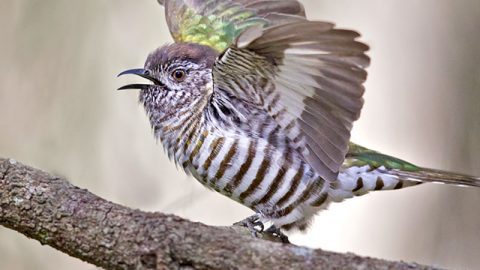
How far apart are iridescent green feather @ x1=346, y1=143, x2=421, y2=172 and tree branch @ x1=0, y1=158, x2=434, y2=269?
1795 millimetres

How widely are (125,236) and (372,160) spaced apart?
209 centimetres

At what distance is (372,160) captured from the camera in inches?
177

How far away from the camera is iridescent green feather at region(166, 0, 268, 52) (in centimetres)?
479

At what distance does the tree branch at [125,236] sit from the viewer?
2549 millimetres

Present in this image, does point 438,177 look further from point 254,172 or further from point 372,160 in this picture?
point 254,172

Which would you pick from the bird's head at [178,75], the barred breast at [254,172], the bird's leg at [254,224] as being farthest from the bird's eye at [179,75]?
the bird's leg at [254,224]

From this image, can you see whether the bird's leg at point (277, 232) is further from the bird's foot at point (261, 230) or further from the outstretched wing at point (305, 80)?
the outstretched wing at point (305, 80)

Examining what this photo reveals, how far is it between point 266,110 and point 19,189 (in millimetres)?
1386

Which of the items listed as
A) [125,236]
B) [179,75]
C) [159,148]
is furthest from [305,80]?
[159,148]

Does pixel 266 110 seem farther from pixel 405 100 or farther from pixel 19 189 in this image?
pixel 405 100

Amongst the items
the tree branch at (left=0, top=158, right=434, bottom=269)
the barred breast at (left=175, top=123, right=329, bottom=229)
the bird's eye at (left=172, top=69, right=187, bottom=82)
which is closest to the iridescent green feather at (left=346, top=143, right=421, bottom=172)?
the barred breast at (left=175, top=123, right=329, bottom=229)

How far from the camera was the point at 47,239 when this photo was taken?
293 centimetres

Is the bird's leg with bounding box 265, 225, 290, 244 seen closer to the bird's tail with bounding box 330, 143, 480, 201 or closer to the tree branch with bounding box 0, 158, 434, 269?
the bird's tail with bounding box 330, 143, 480, 201

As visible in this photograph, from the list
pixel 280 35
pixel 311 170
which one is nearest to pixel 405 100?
pixel 311 170
